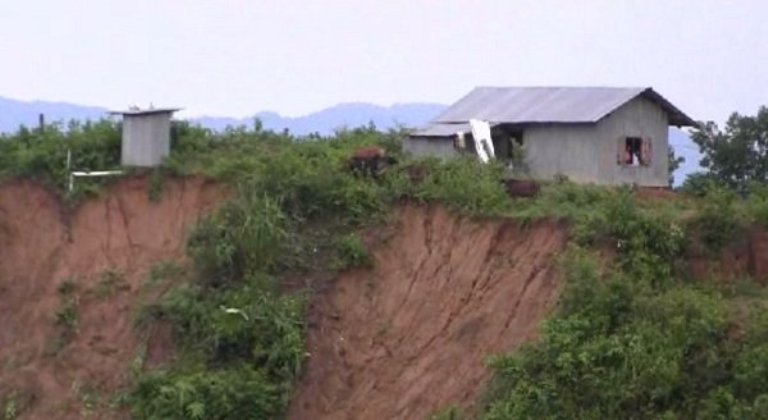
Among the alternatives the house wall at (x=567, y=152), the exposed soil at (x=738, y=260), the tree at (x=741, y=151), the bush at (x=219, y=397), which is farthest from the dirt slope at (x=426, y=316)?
the tree at (x=741, y=151)

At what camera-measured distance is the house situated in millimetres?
28531

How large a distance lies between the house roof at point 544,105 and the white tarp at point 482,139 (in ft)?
1.05

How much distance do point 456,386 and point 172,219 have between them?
656 centimetres

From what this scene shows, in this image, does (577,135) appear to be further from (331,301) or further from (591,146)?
(331,301)

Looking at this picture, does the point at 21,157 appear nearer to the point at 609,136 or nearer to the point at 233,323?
the point at 233,323

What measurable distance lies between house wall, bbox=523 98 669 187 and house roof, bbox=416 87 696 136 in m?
0.16

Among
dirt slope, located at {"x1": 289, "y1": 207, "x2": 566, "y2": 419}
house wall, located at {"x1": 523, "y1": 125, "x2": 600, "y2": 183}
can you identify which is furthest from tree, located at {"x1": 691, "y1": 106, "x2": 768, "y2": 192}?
dirt slope, located at {"x1": 289, "y1": 207, "x2": 566, "y2": 419}

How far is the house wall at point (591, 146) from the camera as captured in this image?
28.5m

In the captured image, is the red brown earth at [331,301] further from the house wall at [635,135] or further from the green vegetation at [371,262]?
the house wall at [635,135]

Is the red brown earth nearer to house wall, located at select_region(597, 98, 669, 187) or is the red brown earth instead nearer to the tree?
house wall, located at select_region(597, 98, 669, 187)

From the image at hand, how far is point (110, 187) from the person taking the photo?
29000 mm

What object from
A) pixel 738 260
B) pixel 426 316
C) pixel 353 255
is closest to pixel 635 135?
pixel 353 255

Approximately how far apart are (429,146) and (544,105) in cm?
187

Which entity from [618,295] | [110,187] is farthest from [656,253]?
[110,187]
